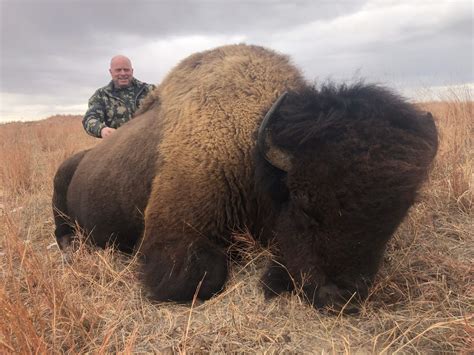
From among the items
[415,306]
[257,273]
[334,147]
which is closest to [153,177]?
[257,273]

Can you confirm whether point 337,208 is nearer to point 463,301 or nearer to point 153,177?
point 463,301

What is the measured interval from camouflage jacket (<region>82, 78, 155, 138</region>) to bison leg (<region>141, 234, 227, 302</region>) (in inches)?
154

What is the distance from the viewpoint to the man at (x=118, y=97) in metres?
6.64

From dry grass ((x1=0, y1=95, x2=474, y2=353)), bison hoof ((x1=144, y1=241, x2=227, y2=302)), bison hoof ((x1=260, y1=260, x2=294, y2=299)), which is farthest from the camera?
bison hoof ((x1=144, y1=241, x2=227, y2=302))

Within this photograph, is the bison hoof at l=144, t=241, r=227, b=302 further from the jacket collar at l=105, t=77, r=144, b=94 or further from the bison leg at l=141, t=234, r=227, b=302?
the jacket collar at l=105, t=77, r=144, b=94

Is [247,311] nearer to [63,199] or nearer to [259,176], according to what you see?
[259,176]

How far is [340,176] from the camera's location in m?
2.38

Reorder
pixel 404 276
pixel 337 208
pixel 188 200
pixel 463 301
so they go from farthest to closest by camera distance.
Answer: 1. pixel 188 200
2. pixel 404 276
3. pixel 463 301
4. pixel 337 208

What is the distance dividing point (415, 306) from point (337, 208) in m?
0.83

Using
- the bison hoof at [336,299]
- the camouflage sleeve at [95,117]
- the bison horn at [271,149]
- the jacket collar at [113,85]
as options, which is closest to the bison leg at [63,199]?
the camouflage sleeve at [95,117]

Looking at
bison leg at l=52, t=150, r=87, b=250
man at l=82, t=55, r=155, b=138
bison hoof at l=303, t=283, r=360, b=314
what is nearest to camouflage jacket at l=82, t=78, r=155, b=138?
man at l=82, t=55, r=155, b=138

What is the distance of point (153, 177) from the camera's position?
3.42m

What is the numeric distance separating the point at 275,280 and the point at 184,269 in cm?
66

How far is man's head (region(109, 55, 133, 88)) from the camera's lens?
22.2 feet
